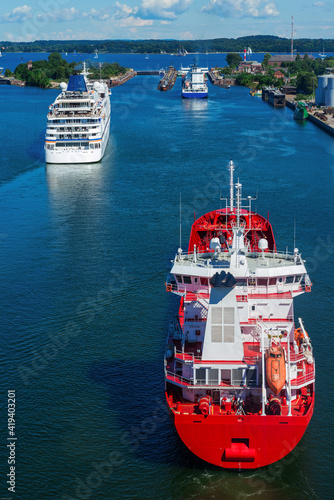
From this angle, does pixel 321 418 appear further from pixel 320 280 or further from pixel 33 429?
pixel 320 280

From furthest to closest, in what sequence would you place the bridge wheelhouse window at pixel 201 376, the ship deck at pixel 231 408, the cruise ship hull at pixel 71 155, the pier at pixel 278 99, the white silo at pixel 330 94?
the pier at pixel 278 99, the white silo at pixel 330 94, the cruise ship hull at pixel 71 155, the bridge wheelhouse window at pixel 201 376, the ship deck at pixel 231 408

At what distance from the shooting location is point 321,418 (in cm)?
2552

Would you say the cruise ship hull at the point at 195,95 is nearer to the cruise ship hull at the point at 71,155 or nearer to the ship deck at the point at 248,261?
the cruise ship hull at the point at 71,155

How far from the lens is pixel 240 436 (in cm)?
2175

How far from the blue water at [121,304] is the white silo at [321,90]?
33.9m

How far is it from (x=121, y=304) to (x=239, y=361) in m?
13.7

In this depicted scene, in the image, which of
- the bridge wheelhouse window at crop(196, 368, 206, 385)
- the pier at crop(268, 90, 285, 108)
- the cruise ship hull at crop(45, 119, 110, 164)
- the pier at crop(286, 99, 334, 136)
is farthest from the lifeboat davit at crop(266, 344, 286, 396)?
the pier at crop(268, 90, 285, 108)

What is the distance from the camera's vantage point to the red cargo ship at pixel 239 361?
21.8 metres

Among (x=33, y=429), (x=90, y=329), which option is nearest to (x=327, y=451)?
(x=33, y=429)

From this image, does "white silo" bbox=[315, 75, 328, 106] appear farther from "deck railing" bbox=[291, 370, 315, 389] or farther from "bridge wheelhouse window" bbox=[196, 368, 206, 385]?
"bridge wheelhouse window" bbox=[196, 368, 206, 385]

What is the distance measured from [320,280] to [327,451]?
1595cm

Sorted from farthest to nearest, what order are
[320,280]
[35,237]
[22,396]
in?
[35,237] → [320,280] → [22,396]

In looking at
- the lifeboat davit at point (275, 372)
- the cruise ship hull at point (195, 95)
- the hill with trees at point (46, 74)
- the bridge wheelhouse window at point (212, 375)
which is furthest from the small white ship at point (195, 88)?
the lifeboat davit at point (275, 372)

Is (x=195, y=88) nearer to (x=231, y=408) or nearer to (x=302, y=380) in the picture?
(x=302, y=380)
